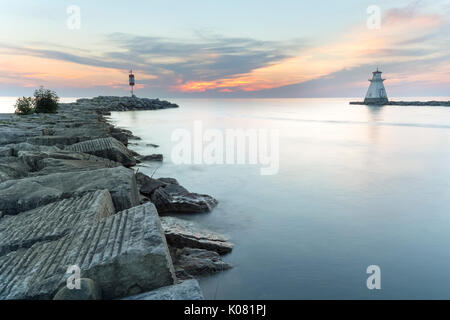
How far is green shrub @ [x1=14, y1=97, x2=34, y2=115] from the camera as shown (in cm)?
2192

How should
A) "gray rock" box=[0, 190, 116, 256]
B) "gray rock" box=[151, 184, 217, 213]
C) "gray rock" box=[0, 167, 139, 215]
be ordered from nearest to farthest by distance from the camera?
"gray rock" box=[0, 190, 116, 256] < "gray rock" box=[0, 167, 139, 215] < "gray rock" box=[151, 184, 217, 213]

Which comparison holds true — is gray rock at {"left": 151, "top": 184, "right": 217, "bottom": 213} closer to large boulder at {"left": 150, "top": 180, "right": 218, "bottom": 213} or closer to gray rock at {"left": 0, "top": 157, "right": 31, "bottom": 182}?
large boulder at {"left": 150, "top": 180, "right": 218, "bottom": 213}

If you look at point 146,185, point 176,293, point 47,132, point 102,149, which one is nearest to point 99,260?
point 176,293

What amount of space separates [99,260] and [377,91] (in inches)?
4731

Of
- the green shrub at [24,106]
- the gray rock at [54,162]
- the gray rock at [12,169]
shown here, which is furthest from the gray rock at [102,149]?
the green shrub at [24,106]

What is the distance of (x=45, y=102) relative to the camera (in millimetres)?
23266

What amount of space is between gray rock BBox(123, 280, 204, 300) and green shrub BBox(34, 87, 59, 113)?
2402cm

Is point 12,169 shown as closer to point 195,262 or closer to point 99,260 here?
point 195,262

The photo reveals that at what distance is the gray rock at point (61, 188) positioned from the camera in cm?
449

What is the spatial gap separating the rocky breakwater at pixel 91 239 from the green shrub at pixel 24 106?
56.8ft

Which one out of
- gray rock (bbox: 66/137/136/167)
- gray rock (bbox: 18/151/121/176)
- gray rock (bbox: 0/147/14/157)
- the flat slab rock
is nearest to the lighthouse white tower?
gray rock (bbox: 66/137/136/167)

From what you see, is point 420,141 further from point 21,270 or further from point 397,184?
point 21,270

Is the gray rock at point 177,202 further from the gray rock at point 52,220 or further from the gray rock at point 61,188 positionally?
the gray rock at point 52,220
